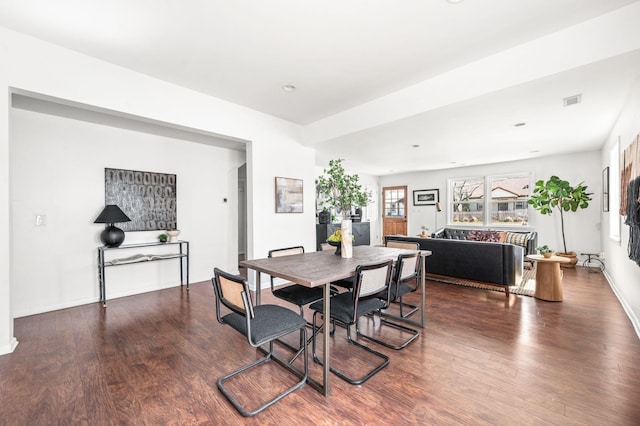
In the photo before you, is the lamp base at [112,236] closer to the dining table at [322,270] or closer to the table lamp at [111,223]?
the table lamp at [111,223]

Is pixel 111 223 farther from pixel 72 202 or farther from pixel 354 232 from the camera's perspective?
pixel 354 232

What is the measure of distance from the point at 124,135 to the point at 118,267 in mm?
1901

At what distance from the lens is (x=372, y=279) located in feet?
6.64

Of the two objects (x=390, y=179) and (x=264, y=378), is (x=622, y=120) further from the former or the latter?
(x=390, y=179)

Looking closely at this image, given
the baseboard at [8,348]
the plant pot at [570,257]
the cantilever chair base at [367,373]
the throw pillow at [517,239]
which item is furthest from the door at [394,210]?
the baseboard at [8,348]

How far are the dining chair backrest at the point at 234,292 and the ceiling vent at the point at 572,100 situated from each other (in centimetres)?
380

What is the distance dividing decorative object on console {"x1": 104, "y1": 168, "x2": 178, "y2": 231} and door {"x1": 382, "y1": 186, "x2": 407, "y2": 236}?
6.80m

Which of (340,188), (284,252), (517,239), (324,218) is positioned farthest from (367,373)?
(517,239)

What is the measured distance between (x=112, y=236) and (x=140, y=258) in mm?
472

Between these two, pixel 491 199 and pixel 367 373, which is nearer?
pixel 367 373

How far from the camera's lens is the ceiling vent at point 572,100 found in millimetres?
3020

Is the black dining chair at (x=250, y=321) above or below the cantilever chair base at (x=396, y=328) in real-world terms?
above

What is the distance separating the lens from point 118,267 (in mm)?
4039

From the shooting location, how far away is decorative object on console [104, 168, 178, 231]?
4.00m
